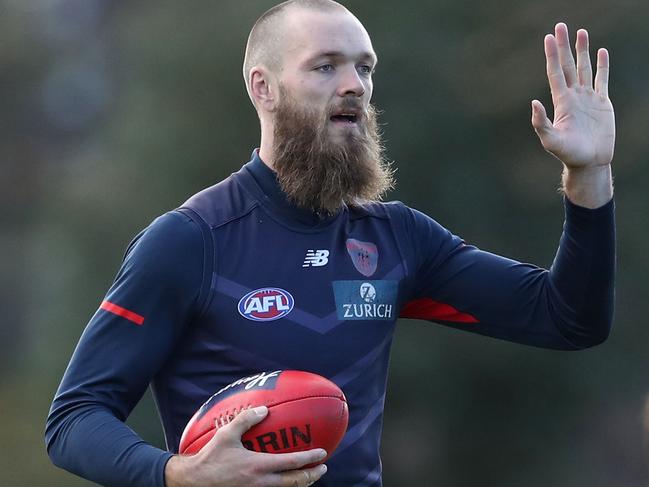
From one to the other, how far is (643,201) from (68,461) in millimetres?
9610

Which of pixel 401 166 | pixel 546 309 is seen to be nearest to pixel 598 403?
pixel 401 166

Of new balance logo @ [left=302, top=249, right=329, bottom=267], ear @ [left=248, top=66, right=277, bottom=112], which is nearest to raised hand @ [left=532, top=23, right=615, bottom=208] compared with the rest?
new balance logo @ [left=302, top=249, right=329, bottom=267]

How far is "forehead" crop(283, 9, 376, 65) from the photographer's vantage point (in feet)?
14.8

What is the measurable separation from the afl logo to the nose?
696 millimetres

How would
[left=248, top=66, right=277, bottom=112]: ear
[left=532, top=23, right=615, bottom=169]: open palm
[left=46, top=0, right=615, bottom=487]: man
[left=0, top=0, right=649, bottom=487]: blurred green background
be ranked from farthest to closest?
[left=0, top=0, right=649, bottom=487]: blurred green background → [left=248, top=66, right=277, bottom=112]: ear → [left=532, top=23, right=615, bottom=169]: open palm → [left=46, top=0, right=615, bottom=487]: man

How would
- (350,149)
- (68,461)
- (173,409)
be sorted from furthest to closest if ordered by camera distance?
(350,149) → (173,409) → (68,461)

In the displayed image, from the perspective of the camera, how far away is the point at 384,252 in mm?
4551

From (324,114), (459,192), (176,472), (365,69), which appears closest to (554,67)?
(365,69)

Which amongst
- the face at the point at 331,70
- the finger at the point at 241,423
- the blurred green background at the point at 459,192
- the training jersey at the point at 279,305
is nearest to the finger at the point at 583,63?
the training jersey at the point at 279,305

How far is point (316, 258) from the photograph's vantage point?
4.39m

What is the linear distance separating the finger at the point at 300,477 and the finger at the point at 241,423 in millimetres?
158

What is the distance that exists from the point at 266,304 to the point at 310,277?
18cm

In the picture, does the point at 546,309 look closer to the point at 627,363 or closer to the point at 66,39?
the point at 627,363

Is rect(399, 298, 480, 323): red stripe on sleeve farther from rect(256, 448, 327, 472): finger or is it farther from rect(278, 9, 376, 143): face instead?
rect(256, 448, 327, 472): finger
